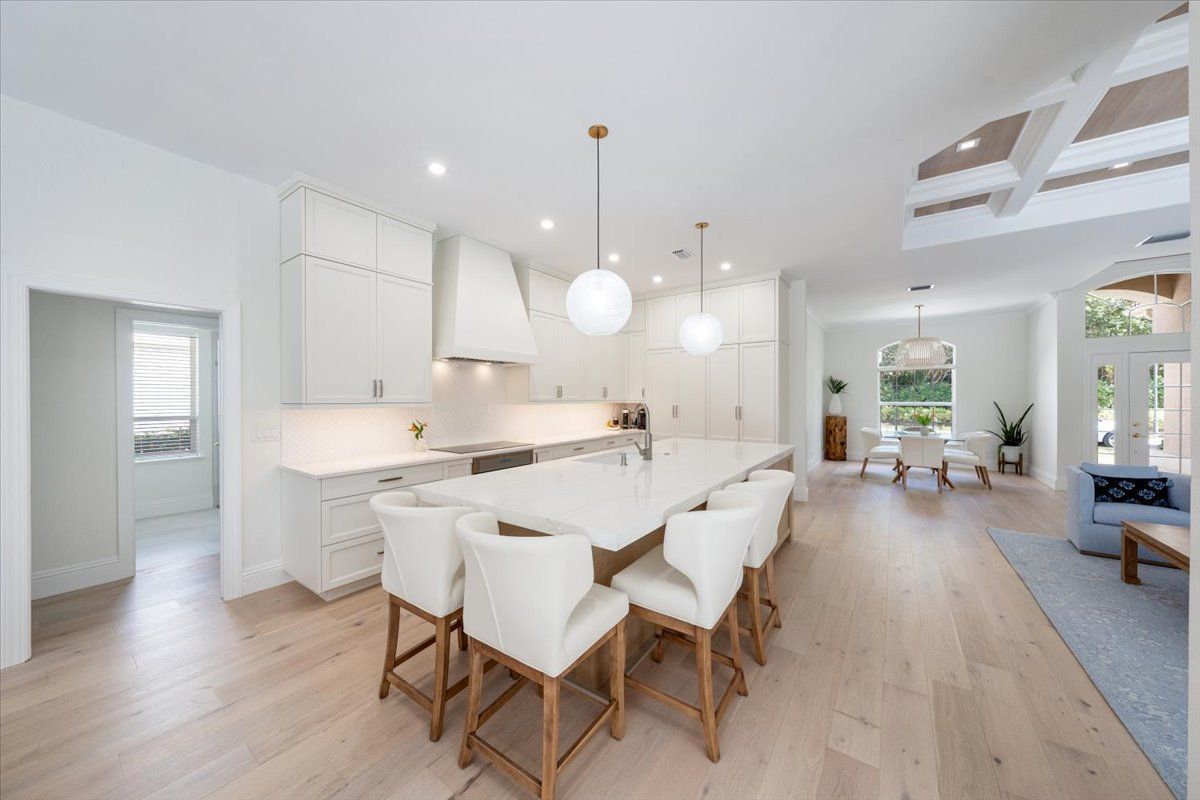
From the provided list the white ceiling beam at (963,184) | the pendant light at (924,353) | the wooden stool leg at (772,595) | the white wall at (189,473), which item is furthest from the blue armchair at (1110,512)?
the white wall at (189,473)

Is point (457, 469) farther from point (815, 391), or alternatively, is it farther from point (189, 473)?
point (815, 391)

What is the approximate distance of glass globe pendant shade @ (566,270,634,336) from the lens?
94.4 inches

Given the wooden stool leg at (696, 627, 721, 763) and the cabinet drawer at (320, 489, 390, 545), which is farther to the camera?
the cabinet drawer at (320, 489, 390, 545)

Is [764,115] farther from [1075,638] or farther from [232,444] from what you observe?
[232,444]

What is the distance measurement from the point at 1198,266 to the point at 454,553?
2.35 m

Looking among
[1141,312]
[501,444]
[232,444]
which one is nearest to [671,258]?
[501,444]

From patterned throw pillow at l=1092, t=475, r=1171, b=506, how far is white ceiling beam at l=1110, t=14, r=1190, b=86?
3.02 metres

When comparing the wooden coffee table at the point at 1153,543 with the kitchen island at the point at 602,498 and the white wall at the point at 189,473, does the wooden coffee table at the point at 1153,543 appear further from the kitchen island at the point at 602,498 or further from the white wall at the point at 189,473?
the white wall at the point at 189,473

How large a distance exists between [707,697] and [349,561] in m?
2.43

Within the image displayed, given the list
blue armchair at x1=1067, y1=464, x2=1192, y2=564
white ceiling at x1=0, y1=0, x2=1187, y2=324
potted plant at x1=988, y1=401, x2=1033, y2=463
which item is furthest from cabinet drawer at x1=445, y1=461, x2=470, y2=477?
potted plant at x1=988, y1=401, x2=1033, y2=463

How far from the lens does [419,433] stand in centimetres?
375

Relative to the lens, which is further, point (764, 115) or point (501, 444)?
point (501, 444)

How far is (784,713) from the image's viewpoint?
1.83 meters

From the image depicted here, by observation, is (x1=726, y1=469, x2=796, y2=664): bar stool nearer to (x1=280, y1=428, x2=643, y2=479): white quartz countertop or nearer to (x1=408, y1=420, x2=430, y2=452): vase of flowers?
(x1=280, y1=428, x2=643, y2=479): white quartz countertop
